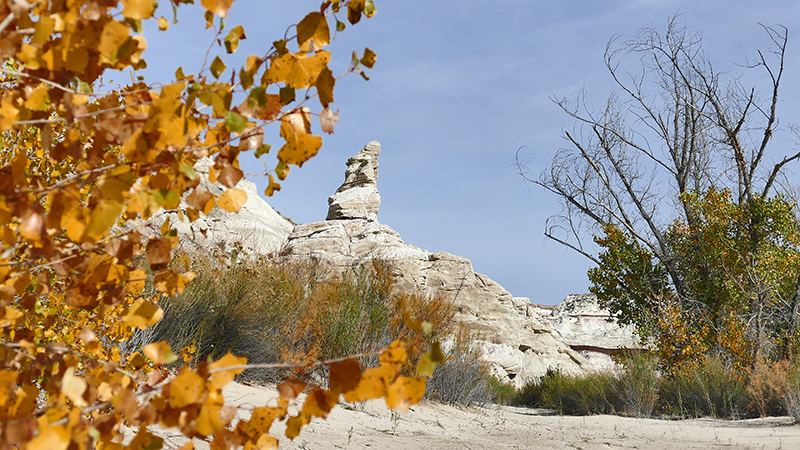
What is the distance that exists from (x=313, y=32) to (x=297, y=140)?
20 cm

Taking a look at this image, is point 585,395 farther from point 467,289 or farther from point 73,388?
point 73,388

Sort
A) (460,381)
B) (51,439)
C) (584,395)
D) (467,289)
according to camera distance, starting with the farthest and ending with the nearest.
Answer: (467,289) → (584,395) → (460,381) → (51,439)

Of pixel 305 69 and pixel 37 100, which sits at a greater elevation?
pixel 305 69

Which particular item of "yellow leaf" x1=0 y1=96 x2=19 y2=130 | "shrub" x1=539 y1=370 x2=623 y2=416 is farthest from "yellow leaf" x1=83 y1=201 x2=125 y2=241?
"shrub" x1=539 y1=370 x2=623 y2=416

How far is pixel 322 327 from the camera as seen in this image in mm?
5727

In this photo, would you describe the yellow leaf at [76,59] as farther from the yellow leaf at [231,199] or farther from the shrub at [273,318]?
the shrub at [273,318]

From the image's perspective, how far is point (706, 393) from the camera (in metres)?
7.57

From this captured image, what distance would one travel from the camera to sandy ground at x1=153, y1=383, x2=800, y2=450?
343cm

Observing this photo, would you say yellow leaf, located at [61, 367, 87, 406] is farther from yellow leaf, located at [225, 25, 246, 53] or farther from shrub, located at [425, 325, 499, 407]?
shrub, located at [425, 325, 499, 407]

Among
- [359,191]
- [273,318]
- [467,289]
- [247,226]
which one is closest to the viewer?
[273,318]

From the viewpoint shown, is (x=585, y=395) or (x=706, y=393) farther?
(x=585, y=395)

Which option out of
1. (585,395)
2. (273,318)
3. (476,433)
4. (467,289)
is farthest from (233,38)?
(467,289)

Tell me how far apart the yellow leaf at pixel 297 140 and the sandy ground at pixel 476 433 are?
231cm

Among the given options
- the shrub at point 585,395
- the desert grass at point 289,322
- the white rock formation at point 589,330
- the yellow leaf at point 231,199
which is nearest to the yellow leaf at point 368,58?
the yellow leaf at point 231,199
